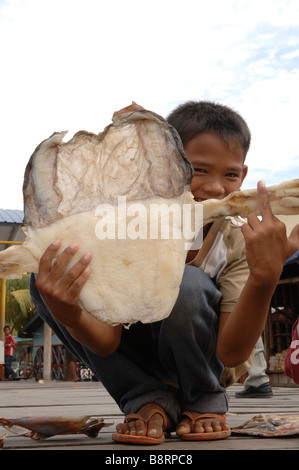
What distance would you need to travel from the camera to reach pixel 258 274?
63.9 inches

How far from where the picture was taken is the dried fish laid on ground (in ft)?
5.96

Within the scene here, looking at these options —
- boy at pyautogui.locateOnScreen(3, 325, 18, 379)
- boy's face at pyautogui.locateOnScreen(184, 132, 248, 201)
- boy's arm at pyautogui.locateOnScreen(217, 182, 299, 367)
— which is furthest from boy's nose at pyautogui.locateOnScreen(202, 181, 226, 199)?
boy at pyautogui.locateOnScreen(3, 325, 18, 379)

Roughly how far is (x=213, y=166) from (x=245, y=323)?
566 mm

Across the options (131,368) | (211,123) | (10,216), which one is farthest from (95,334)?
(10,216)

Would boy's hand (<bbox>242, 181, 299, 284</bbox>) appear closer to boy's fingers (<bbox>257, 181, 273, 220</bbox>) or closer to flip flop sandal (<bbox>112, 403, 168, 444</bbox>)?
boy's fingers (<bbox>257, 181, 273, 220</bbox>)

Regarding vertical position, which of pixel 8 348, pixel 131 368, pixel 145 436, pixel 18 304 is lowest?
pixel 8 348

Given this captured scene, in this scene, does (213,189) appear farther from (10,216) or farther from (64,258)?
(10,216)

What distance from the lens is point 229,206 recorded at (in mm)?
1572

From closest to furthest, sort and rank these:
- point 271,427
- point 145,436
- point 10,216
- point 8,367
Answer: point 145,436, point 271,427, point 10,216, point 8,367

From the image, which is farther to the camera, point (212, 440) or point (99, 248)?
A: point (212, 440)

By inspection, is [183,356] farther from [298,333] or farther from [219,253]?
[298,333]

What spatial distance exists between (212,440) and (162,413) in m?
0.22

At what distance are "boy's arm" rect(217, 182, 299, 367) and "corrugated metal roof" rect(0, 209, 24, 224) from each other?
9514 millimetres
